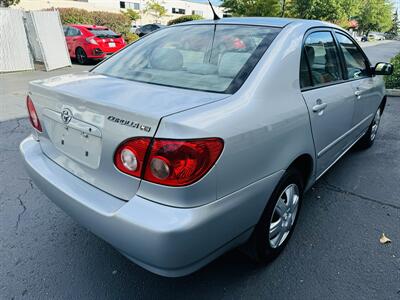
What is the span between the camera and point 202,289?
2072 mm

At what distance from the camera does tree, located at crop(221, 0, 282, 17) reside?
19.8 metres

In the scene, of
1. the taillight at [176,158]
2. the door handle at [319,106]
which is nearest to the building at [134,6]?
the door handle at [319,106]

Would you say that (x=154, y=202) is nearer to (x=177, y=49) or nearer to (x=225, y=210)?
(x=225, y=210)

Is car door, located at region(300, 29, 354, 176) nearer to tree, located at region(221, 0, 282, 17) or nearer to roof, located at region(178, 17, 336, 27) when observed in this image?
roof, located at region(178, 17, 336, 27)

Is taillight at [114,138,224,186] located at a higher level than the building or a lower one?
higher

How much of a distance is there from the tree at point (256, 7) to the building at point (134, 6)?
7.80 meters

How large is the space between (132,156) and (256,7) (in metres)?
21.1

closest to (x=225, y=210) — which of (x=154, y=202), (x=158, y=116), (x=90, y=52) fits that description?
(x=154, y=202)

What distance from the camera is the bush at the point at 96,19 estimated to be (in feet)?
68.6

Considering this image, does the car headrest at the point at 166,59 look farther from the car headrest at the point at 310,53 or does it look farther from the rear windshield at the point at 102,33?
the rear windshield at the point at 102,33

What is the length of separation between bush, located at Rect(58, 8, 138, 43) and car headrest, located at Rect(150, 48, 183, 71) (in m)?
19.6

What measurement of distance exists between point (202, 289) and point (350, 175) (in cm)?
238

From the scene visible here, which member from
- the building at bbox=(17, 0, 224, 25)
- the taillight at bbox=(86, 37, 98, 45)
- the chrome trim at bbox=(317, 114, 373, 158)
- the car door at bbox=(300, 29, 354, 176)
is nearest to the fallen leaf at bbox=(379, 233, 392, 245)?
the car door at bbox=(300, 29, 354, 176)

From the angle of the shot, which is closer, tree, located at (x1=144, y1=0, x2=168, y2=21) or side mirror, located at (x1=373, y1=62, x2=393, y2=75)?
side mirror, located at (x1=373, y1=62, x2=393, y2=75)
